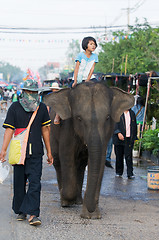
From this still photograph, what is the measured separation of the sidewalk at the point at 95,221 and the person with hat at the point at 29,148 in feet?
0.83

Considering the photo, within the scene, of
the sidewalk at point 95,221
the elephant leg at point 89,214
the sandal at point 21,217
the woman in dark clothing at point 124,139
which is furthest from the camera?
the woman in dark clothing at point 124,139

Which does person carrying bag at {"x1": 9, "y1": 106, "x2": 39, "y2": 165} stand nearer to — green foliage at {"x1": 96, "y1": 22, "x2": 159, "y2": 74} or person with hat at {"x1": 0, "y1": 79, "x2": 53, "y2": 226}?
person with hat at {"x1": 0, "y1": 79, "x2": 53, "y2": 226}

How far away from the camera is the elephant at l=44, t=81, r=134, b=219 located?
6.56 m

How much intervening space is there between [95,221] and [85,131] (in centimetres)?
129

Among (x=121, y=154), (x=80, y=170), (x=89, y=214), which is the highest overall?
(x=80, y=170)

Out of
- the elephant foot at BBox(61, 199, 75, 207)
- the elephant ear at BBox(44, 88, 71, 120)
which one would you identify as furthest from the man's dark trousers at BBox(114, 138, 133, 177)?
the elephant ear at BBox(44, 88, 71, 120)

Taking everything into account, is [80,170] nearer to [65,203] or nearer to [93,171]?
[65,203]

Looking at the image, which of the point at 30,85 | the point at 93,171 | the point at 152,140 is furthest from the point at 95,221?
the point at 152,140

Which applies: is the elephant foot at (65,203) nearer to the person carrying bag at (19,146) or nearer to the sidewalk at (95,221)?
the sidewalk at (95,221)

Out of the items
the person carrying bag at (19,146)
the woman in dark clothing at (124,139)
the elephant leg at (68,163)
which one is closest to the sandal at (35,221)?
the person carrying bag at (19,146)

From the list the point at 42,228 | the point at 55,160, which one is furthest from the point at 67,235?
the point at 55,160

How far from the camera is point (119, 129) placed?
431 inches

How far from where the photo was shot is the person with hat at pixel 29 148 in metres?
6.28

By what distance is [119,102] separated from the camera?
746cm
